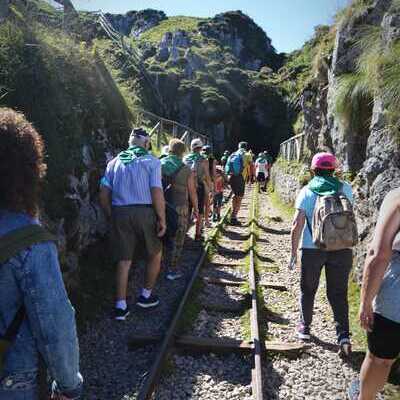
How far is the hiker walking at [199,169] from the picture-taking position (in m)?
8.55

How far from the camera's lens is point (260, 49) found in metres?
86.6

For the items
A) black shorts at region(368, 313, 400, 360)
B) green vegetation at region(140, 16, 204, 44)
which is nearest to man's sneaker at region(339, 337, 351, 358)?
black shorts at region(368, 313, 400, 360)

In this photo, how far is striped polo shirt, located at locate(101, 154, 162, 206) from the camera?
530cm

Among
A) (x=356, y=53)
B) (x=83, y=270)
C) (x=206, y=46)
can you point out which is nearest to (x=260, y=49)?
(x=206, y=46)

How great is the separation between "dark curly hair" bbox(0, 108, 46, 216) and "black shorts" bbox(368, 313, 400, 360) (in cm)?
232

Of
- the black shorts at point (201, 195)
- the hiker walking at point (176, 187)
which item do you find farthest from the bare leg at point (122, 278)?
the black shorts at point (201, 195)

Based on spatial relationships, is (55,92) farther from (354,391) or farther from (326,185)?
(354,391)

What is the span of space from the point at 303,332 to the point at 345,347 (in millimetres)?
556

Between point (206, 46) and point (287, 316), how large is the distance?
73128 millimetres

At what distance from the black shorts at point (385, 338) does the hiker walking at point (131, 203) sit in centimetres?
305

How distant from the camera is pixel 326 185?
15.4ft

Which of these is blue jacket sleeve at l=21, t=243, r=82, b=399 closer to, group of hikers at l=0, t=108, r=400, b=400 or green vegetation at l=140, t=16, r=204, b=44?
group of hikers at l=0, t=108, r=400, b=400

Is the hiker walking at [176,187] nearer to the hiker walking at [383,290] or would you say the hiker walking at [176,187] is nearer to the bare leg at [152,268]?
the bare leg at [152,268]

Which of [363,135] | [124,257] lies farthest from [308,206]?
[363,135]
